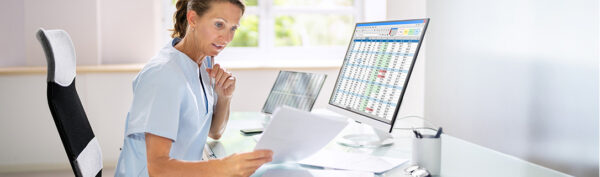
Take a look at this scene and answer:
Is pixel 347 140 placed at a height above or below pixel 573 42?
below

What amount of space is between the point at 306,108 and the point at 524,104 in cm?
77

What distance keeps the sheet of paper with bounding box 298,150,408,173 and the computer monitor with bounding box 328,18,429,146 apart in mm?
85

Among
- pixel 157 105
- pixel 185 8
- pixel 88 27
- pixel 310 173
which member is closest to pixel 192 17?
pixel 185 8

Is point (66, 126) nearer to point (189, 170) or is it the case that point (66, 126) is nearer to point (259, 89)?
point (189, 170)

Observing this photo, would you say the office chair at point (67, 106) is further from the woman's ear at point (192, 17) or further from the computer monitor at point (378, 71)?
the computer monitor at point (378, 71)

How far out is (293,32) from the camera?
4961 millimetres

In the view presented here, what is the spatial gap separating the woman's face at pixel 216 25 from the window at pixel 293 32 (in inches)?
125

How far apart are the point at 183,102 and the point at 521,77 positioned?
1106 mm

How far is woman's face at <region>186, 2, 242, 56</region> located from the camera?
1543 millimetres

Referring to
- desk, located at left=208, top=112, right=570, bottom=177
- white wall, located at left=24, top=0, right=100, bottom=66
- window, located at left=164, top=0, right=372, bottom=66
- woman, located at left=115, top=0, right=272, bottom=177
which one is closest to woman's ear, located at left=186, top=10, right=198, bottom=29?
woman, located at left=115, top=0, right=272, bottom=177

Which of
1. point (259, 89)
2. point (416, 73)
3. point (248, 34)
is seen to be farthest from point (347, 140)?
point (248, 34)

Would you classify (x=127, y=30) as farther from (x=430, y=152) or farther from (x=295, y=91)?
(x=430, y=152)

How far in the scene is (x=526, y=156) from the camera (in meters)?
1.90

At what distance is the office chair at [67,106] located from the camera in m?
1.30
